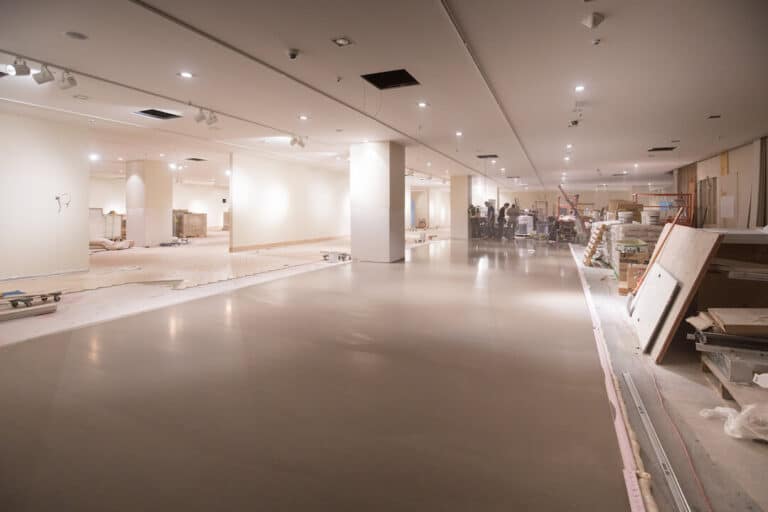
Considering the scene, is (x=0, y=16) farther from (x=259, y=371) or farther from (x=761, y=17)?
(x=761, y=17)

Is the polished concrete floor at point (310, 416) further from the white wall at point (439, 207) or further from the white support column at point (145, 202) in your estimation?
the white wall at point (439, 207)

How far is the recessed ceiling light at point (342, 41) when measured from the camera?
4.54 meters

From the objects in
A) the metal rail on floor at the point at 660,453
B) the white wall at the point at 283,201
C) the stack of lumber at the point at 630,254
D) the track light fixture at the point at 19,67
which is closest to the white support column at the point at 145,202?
the white wall at the point at 283,201

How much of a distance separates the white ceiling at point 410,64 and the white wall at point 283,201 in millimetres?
3635

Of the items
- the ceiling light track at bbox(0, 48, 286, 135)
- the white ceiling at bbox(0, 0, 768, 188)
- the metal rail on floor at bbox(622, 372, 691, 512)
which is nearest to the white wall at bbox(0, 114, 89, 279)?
the white ceiling at bbox(0, 0, 768, 188)

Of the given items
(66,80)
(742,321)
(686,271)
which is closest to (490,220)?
(686,271)

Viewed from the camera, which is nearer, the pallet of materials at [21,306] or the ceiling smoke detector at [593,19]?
the ceiling smoke detector at [593,19]

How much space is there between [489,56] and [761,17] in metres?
2.56

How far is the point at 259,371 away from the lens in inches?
126

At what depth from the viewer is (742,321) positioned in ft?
9.36

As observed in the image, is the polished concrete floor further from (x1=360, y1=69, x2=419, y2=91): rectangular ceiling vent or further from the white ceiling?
(x1=360, y1=69, x2=419, y2=91): rectangular ceiling vent

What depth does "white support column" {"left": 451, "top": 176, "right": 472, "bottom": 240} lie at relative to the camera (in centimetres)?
1845

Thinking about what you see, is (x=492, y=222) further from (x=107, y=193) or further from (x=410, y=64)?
(x=107, y=193)

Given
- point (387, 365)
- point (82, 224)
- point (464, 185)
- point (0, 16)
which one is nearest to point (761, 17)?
point (387, 365)
